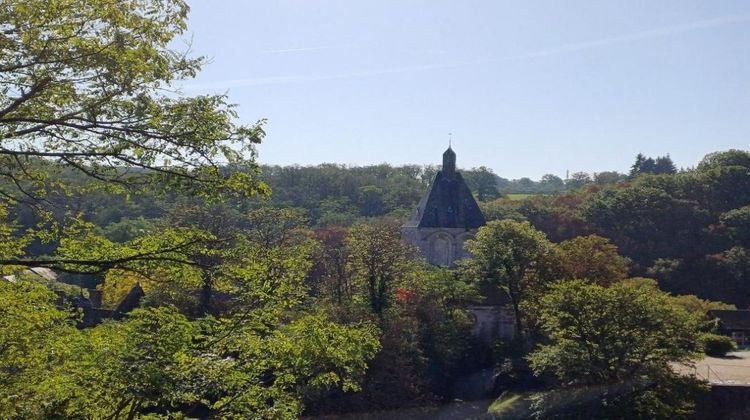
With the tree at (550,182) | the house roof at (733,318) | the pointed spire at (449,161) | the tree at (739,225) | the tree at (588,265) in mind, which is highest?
the tree at (550,182)

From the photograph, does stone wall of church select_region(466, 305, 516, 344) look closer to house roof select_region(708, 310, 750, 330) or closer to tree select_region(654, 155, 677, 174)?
house roof select_region(708, 310, 750, 330)

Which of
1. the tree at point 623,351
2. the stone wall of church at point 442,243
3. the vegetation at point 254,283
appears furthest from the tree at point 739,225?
the tree at point 623,351

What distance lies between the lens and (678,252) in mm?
42438

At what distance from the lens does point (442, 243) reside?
39000mm

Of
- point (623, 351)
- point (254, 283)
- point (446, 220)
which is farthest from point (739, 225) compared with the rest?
point (254, 283)

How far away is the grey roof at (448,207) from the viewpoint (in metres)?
38.8

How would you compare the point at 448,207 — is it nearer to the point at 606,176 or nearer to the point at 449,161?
the point at 449,161

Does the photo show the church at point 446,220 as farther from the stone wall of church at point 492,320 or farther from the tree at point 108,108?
the tree at point 108,108

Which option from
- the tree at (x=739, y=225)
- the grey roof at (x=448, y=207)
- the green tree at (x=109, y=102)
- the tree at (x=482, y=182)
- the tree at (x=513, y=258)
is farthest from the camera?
the tree at (x=482, y=182)

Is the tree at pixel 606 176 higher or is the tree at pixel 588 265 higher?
the tree at pixel 606 176

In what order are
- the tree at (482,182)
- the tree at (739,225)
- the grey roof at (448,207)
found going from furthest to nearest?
the tree at (482,182), the tree at (739,225), the grey roof at (448,207)

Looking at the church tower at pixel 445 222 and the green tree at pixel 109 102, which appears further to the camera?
the church tower at pixel 445 222

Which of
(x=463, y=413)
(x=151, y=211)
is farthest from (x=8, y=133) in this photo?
(x=151, y=211)

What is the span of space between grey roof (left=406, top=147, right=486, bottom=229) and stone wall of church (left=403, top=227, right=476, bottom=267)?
1.07 feet
